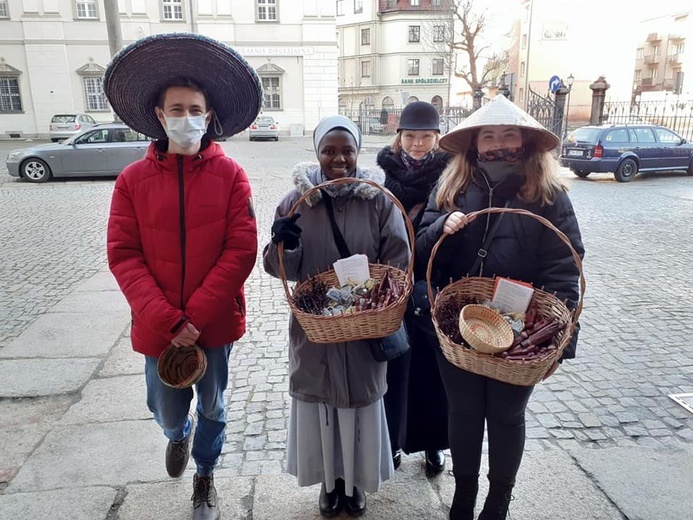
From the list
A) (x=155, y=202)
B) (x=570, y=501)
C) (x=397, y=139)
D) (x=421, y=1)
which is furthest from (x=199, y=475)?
(x=421, y=1)

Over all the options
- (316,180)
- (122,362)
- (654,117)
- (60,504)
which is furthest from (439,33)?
(60,504)

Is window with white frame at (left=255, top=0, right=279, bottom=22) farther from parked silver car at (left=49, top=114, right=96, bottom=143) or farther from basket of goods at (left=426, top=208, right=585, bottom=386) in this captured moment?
basket of goods at (left=426, top=208, right=585, bottom=386)

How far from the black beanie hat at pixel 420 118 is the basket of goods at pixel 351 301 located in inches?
44.6

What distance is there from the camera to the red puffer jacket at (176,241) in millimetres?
2225

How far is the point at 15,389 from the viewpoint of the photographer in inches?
A: 148

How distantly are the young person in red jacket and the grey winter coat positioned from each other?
233 millimetres

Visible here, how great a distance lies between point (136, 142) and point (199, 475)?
522 inches

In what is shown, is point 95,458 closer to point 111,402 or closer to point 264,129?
point 111,402

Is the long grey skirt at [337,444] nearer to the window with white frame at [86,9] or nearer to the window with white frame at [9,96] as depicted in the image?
the window with white frame at [86,9]

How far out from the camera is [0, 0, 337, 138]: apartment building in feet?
99.4

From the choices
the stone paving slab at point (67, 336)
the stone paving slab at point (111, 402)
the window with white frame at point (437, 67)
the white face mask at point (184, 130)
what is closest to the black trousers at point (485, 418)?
the white face mask at point (184, 130)

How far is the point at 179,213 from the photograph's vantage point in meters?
2.24

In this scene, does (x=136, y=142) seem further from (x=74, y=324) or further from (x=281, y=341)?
(x=281, y=341)

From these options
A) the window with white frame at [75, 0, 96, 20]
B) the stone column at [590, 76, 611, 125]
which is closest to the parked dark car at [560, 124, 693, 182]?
the stone column at [590, 76, 611, 125]
